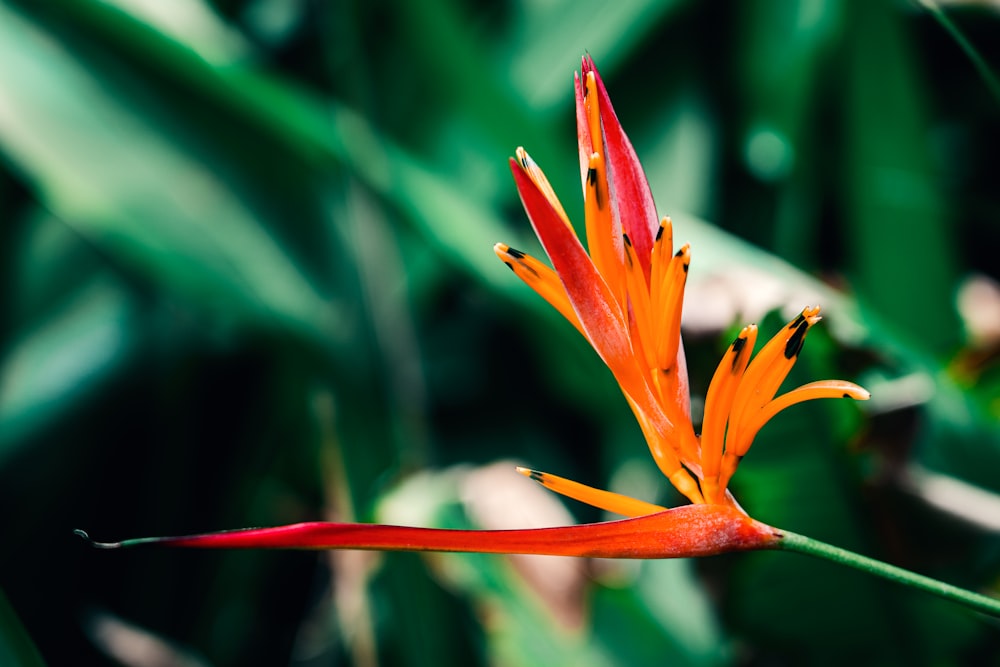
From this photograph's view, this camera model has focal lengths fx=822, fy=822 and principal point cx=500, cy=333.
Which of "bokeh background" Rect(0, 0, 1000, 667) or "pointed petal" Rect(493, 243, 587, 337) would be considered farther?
"bokeh background" Rect(0, 0, 1000, 667)

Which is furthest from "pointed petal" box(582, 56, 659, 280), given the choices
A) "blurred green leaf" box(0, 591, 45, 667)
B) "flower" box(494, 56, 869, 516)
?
"blurred green leaf" box(0, 591, 45, 667)

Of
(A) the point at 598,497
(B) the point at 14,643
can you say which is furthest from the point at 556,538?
(B) the point at 14,643

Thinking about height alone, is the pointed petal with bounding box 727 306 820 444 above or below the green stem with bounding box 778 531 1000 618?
above

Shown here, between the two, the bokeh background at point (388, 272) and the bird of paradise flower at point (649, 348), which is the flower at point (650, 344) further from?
the bokeh background at point (388, 272)

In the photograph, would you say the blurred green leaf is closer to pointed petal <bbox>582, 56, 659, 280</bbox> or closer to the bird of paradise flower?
the bird of paradise flower

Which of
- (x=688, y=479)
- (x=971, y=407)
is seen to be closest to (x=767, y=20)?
(x=971, y=407)

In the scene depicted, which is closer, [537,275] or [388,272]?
[537,275]

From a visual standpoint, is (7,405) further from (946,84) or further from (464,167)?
(946,84)

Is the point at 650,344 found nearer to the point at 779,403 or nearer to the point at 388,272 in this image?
the point at 779,403
